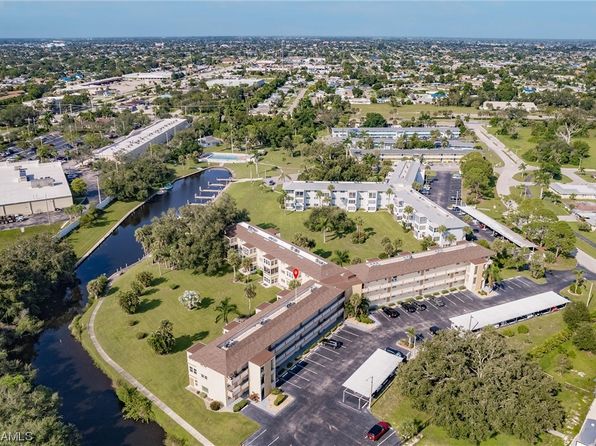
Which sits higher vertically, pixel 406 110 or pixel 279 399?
pixel 406 110

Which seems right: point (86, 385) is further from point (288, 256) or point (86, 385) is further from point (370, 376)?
point (370, 376)

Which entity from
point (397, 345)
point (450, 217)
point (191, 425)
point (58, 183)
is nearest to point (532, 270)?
point (450, 217)

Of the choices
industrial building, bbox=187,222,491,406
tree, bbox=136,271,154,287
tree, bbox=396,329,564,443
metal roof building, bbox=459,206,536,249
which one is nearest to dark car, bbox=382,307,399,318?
industrial building, bbox=187,222,491,406

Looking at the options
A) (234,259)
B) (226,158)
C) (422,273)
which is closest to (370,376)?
(422,273)

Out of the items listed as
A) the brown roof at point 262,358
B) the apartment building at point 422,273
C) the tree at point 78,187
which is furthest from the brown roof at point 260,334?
the tree at point 78,187

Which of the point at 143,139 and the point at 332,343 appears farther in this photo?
the point at 143,139

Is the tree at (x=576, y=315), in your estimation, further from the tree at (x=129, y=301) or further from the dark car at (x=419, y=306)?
the tree at (x=129, y=301)

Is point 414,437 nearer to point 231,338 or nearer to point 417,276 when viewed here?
point 231,338
